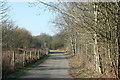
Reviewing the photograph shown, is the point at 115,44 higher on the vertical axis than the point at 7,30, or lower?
lower

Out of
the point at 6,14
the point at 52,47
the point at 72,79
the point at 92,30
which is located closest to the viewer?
the point at 92,30

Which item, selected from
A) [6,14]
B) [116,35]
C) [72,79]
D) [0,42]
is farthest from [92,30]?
[6,14]

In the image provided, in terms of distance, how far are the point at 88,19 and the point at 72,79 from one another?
416 centimetres

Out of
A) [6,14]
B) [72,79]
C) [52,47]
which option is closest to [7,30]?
[6,14]

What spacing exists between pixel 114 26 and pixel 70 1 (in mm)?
2409

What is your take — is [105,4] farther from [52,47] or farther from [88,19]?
[52,47]

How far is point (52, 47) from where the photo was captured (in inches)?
3088

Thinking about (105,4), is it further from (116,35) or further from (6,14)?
(6,14)

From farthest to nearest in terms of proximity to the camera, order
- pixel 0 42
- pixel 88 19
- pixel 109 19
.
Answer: pixel 0 42 → pixel 88 19 → pixel 109 19

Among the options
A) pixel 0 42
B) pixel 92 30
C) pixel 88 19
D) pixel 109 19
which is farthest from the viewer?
pixel 0 42

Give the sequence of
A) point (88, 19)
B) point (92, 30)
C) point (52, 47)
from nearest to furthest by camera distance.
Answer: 1. point (92, 30)
2. point (88, 19)
3. point (52, 47)

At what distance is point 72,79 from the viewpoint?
10.3 meters

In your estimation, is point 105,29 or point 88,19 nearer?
point 105,29

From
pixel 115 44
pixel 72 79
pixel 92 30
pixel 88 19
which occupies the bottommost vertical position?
pixel 72 79
